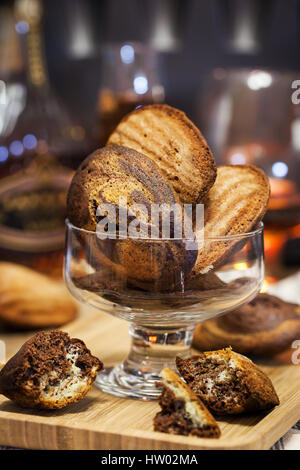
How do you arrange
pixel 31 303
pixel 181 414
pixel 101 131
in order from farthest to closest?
pixel 101 131
pixel 31 303
pixel 181 414

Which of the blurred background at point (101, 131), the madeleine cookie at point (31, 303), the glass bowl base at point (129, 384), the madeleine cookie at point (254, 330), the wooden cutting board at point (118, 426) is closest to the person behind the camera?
the wooden cutting board at point (118, 426)

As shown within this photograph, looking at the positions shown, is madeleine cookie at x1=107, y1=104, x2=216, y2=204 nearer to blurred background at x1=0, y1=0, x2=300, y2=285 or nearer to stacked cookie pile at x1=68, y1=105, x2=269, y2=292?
stacked cookie pile at x1=68, y1=105, x2=269, y2=292

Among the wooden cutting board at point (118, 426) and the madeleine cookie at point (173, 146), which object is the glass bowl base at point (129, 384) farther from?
the madeleine cookie at point (173, 146)

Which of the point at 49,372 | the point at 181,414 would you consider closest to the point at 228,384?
the point at 181,414

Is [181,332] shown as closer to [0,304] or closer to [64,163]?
[0,304]

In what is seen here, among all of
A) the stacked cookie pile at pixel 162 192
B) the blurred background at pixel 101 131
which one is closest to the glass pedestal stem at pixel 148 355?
the stacked cookie pile at pixel 162 192

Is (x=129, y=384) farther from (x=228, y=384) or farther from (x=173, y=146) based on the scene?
(x=173, y=146)
